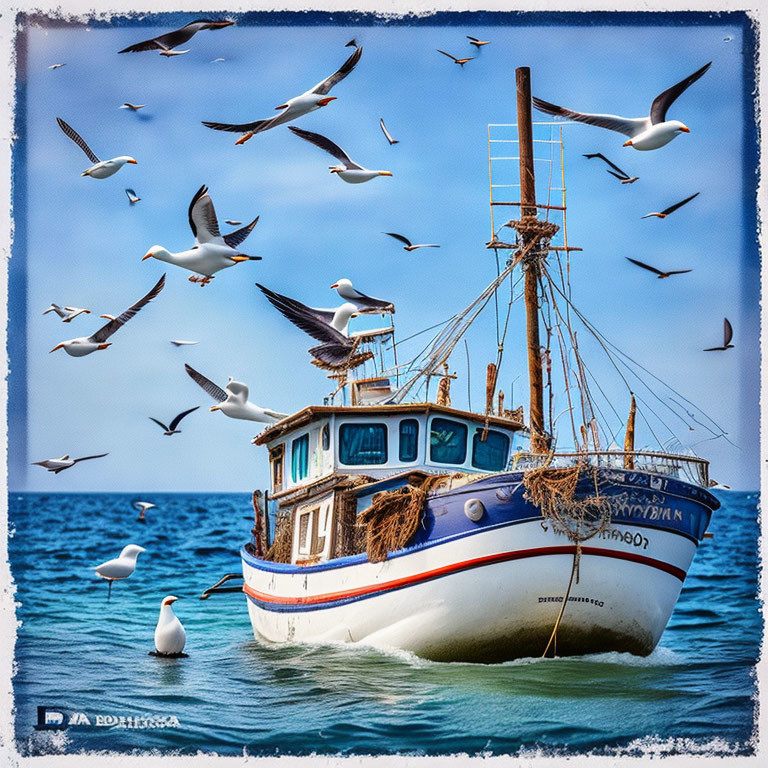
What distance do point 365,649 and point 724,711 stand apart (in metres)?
4.21

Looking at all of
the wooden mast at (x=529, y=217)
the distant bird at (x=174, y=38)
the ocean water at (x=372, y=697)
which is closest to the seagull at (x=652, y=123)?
the wooden mast at (x=529, y=217)

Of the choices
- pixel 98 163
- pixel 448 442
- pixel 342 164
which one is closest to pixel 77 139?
pixel 98 163

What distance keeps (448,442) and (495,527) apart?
128 inches

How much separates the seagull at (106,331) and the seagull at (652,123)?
5.14 meters

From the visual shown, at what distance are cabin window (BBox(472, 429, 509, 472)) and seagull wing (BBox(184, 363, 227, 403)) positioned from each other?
332 centimetres

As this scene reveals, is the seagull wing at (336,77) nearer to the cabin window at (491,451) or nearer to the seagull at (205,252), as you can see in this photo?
the seagull at (205,252)

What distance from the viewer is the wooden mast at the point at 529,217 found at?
15328mm

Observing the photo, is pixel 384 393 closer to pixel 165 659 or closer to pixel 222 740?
pixel 165 659

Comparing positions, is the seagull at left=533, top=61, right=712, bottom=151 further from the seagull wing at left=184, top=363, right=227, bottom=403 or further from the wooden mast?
the seagull wing at left=184, top=363, right=227, bottom=403

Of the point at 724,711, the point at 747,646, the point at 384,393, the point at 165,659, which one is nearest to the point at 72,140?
the point at 384,393

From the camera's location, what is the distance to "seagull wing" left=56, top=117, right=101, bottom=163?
15.0 m

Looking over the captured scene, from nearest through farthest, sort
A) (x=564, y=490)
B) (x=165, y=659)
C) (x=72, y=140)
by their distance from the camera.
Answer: (x=564, y=490) < (x=72, y=140) < (x=165, y=659)

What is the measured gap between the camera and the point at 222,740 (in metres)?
12.4

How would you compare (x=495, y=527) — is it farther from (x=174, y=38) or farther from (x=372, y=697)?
(x=174, y=38)
